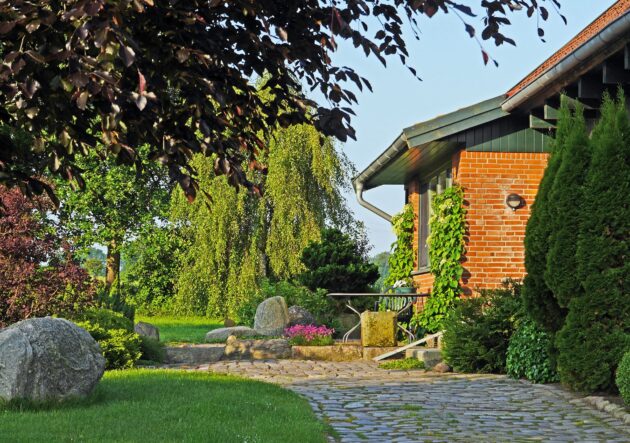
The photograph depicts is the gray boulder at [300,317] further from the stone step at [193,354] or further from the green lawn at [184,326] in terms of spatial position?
the stone step at [193,354]

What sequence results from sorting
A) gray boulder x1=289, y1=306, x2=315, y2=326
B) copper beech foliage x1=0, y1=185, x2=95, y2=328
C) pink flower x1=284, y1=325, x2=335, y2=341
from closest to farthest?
1. copper beech foliage x1=0, y1=185, x2=95, y2=328
2. pink flower x1=284, y1=325, x2=335, y2=341
3. gray boulder x1=289, y1=306, x2=315, y2=326

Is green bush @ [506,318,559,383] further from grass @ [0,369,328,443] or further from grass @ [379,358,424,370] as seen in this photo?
grass @ [0,369,328,443]

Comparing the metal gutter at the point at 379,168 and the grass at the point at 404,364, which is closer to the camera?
the grass at the point at 404,364

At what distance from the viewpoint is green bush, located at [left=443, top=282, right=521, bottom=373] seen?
447 inches

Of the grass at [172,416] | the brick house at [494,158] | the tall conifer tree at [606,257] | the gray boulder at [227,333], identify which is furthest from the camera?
the gray boulder at [227,333]

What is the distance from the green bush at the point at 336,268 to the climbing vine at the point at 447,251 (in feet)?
19.8

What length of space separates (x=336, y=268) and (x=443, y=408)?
11311 millimetres

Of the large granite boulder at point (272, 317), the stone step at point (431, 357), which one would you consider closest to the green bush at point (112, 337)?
the stone step at point (431, 357)

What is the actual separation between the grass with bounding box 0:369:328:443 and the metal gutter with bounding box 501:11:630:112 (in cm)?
428

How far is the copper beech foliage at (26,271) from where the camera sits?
11.5 meters

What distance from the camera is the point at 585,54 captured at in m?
8.66

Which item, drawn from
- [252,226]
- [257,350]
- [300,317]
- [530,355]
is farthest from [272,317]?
[252,226]

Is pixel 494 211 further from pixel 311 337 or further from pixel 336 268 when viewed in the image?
pixel 336 268

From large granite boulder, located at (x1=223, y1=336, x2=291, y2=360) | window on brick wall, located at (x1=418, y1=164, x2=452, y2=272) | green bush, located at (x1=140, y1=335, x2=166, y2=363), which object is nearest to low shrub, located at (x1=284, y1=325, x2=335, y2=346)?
large granite boulder, located at (x1=223, y1=336, x2=291, y2=360)
